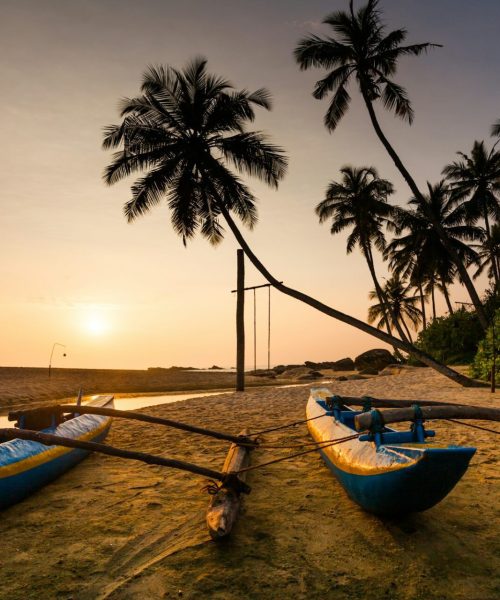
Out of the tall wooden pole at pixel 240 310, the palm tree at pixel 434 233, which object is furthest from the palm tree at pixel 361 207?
the tall wooden pole at pixel 240 310

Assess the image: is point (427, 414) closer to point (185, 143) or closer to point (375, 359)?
point (185, 143)

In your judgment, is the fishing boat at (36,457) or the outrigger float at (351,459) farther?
the fishing boat at (36,457)

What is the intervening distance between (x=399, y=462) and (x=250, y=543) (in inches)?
49.7

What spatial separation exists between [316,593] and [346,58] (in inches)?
764

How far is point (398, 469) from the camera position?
2.68 meters

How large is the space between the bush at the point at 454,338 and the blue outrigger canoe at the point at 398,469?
67.5 ft

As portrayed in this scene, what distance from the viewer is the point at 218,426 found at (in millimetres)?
7957

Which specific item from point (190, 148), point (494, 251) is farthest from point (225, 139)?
point (494, 251)

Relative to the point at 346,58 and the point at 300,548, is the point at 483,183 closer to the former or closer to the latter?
the point at 346,58

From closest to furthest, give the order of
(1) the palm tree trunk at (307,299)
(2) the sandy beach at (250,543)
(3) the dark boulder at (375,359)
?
(2) the sandy beach at (250,543), (1) the palm tree trunk at (307,299), (3) the dark boulder at (375,359)

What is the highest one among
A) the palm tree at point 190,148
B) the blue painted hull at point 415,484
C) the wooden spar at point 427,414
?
the palm tree at point 190,148

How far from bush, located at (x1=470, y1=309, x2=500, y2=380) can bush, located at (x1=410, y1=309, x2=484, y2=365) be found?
6042 millimetres

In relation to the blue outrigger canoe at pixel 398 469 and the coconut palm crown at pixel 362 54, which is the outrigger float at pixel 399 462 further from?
the coconut palm crown at pixel 362 54

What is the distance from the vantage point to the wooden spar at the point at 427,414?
3168 mm
